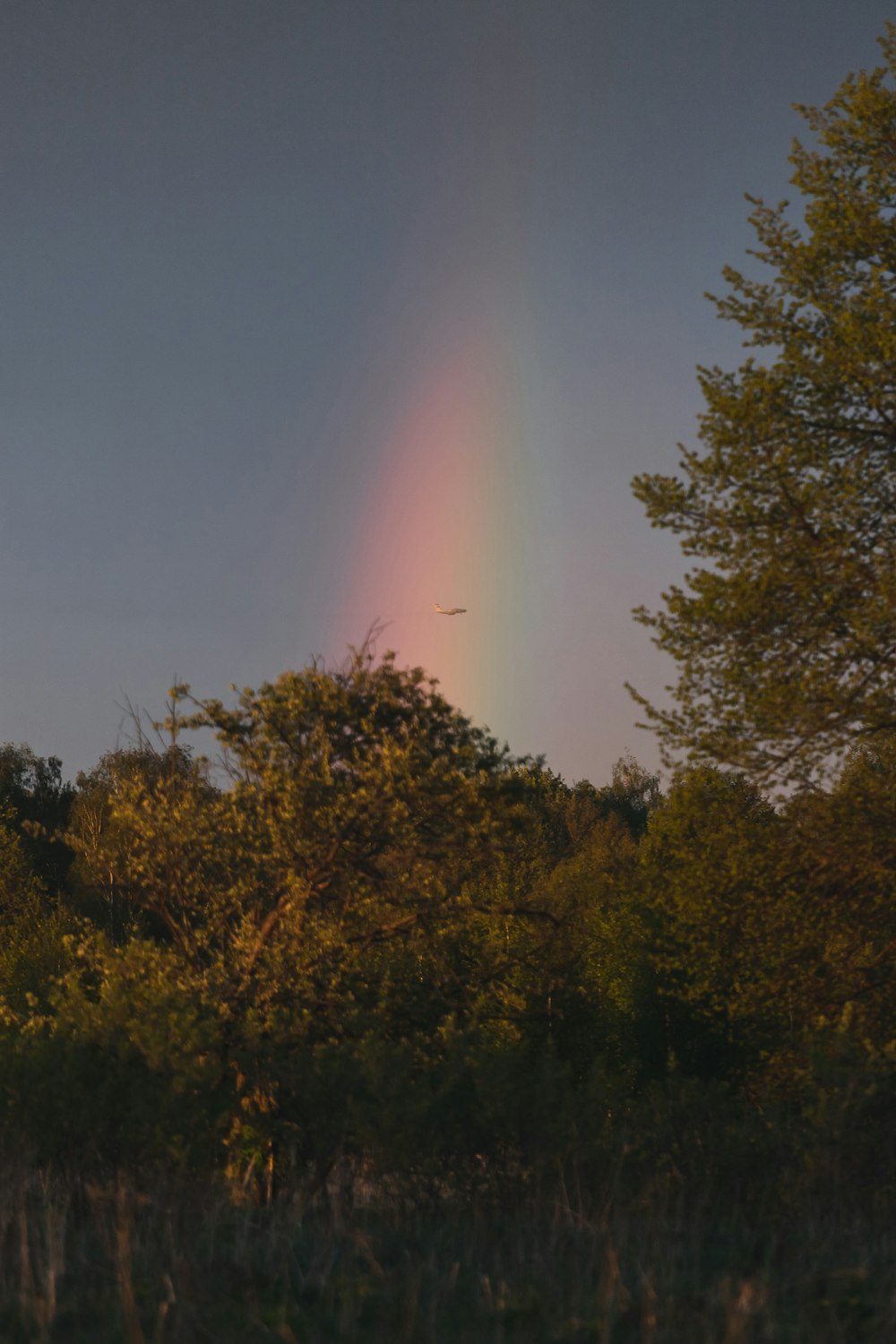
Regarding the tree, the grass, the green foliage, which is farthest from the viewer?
the green foliage

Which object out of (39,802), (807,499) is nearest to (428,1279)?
(807,499)

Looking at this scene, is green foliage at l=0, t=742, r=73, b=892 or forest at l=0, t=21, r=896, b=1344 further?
green foliage at l=0, t=742, r=73, b=892

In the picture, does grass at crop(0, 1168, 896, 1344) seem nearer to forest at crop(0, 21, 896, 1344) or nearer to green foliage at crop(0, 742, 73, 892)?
forest at crop(0, 21, 896, 1344)

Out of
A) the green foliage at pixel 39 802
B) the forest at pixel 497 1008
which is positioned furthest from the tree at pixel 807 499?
the green foliage at pixel 39 802

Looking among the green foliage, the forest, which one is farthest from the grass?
the green foliage

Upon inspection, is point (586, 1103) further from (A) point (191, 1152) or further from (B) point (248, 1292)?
(B) point (248, 1292)

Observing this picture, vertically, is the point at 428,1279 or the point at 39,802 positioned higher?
the point at 39,802

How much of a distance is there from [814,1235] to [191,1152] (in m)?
5.60

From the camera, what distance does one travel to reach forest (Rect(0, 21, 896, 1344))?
7.20 m

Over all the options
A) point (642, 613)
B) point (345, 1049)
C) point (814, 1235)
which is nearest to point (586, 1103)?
point (345, 1049)

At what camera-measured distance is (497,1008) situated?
19.0 m

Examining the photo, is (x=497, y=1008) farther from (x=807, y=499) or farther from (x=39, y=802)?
(x=39, y=802)

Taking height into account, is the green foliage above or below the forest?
above

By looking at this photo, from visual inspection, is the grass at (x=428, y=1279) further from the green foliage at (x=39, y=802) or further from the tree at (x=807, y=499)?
the green foliage at (x=39, y=802)
